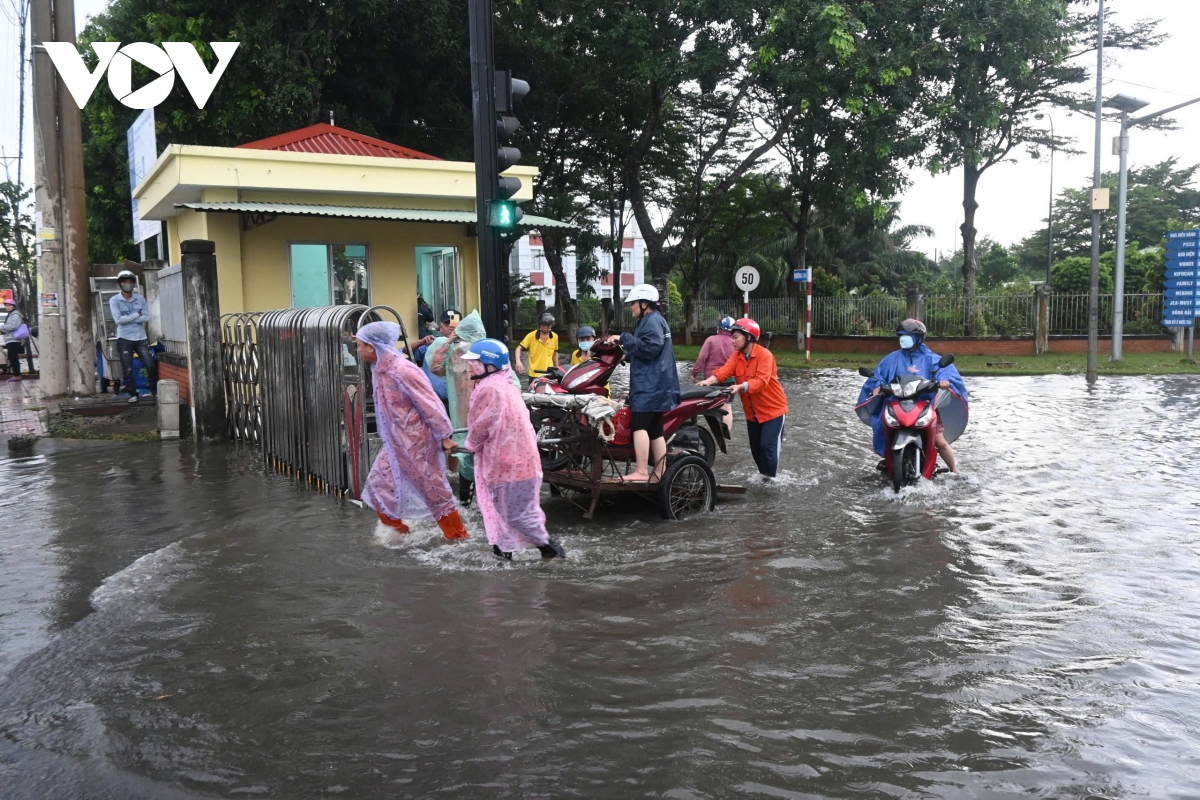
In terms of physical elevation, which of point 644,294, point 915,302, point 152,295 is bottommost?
point 915,302

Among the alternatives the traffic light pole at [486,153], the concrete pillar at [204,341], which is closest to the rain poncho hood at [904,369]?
the traffic light pole at [486,153]

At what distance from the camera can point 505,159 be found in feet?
30.1

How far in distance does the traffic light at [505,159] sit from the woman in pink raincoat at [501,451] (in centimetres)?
267

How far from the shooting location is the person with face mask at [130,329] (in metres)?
15.5

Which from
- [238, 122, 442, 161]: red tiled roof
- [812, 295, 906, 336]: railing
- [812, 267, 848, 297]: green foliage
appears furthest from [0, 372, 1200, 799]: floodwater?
[812, 267, 848, 297]: green foliage

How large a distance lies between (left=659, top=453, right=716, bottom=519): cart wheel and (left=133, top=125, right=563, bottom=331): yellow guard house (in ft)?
30.3

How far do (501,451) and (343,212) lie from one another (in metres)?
10.1

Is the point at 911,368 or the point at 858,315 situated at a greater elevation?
the point at 858,315

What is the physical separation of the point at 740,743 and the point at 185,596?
374 cm

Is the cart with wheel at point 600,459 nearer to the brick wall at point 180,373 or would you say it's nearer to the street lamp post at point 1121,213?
the brick wall at point 180,373

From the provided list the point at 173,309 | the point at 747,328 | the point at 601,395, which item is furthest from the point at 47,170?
the point at 747,328

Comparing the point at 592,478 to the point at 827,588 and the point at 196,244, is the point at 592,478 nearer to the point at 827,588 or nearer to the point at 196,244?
the point at 827,588

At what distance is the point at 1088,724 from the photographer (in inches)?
171

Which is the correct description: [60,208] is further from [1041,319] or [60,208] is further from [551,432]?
[1041,319]
